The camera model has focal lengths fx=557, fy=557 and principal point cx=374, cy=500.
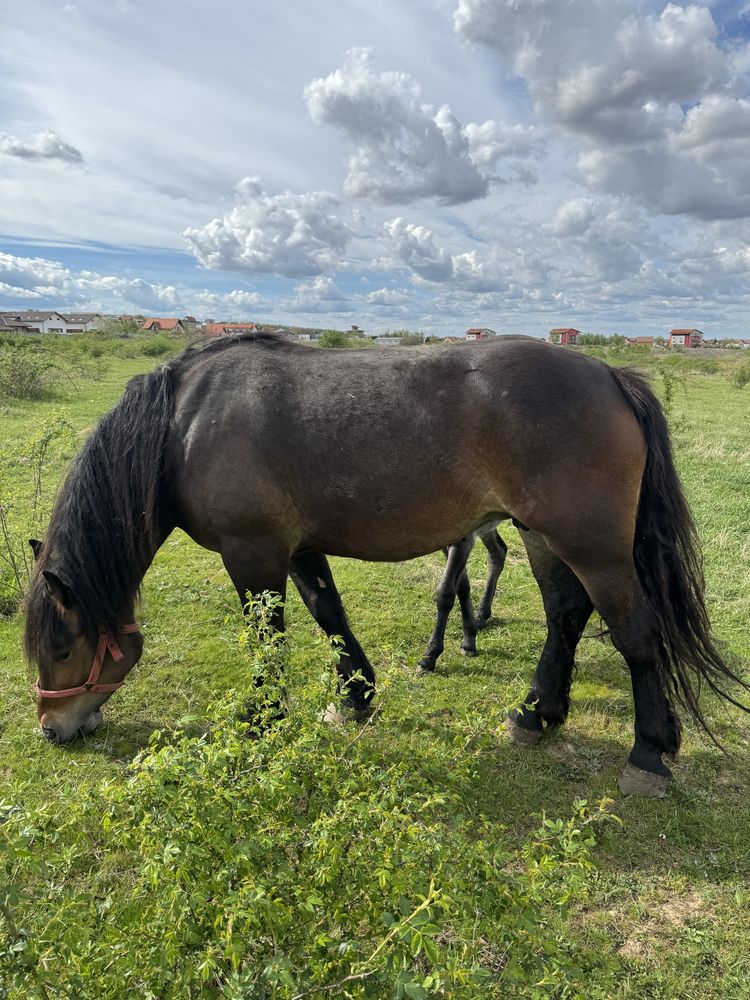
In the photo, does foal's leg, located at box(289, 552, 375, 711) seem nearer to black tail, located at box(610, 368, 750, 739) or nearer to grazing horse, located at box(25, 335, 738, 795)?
grazing horse, located at box(25, 335, 738, 795)

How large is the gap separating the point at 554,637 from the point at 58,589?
2886 mm

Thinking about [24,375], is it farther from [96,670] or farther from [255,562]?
[255,562]

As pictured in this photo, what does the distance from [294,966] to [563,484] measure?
2191 mm

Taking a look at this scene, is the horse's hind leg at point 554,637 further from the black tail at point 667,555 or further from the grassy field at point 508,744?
the black tail at point 667,555

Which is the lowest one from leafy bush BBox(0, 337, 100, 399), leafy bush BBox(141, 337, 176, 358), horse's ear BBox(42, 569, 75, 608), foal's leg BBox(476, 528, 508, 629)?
foal's leg BBox(476, 528, 508, 629)

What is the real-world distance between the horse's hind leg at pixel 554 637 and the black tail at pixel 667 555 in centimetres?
46

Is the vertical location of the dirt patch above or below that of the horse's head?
below

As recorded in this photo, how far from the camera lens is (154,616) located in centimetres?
512

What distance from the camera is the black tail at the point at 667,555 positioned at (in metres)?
3.05

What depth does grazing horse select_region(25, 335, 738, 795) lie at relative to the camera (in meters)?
2.83

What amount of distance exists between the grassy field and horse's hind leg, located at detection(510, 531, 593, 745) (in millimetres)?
169

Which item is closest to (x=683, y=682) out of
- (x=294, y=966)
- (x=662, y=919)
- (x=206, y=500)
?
(x=662, y=919)

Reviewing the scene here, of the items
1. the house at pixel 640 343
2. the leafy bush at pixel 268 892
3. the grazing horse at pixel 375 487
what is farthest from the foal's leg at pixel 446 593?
the house at pixel 640 343

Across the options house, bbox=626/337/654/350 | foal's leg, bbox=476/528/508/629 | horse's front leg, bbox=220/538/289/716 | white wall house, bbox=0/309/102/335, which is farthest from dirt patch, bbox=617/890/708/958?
white wall house, bbox=0/309/102/335
